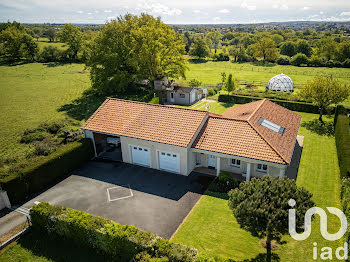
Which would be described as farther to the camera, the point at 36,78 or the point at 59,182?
the point at 36,78

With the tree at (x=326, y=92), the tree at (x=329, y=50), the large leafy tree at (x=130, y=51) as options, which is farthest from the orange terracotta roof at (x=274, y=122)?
the tree at (x=329, y=50)

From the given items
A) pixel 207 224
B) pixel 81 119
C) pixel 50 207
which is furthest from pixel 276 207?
pixel 81 119

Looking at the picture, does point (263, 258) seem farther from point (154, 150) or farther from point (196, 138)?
point (154, 150)

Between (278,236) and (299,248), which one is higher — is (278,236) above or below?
above

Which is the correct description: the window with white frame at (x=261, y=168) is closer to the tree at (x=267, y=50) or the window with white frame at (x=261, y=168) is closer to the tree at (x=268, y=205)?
the tree at (x=268, y=205)

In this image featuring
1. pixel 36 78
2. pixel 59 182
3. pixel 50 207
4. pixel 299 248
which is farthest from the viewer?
pixel 36 78

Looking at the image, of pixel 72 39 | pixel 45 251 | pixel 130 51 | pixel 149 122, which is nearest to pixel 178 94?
pixel 130 51

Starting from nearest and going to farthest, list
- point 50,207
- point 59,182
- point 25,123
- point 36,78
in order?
point 50,207
point 59,182
point 25,123
point 36,78

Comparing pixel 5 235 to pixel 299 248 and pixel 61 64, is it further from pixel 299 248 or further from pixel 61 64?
pixel 61 64
